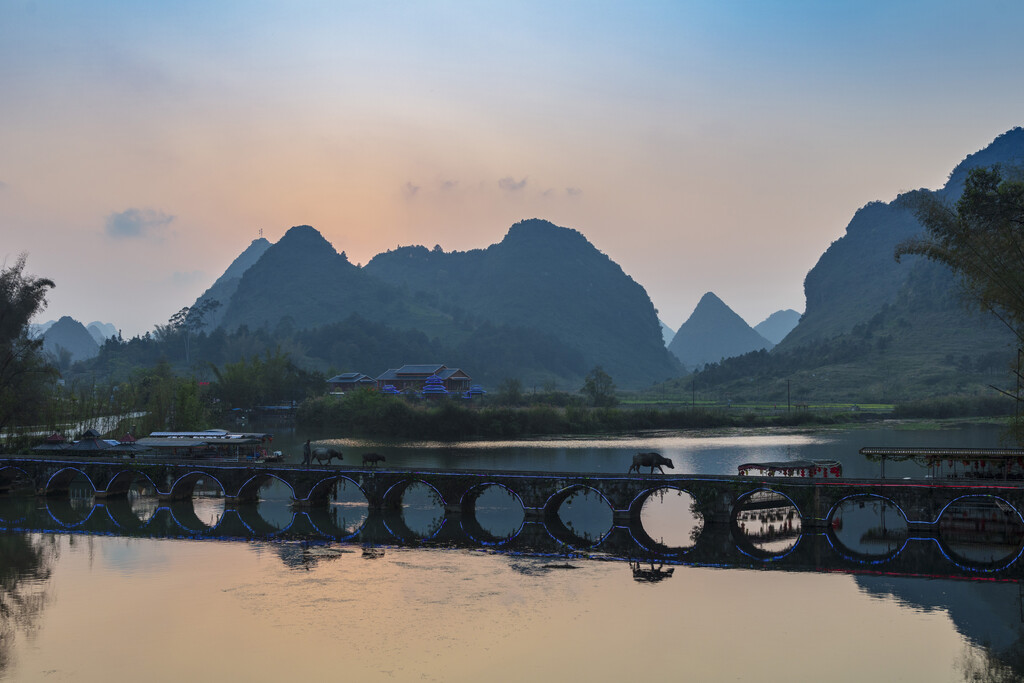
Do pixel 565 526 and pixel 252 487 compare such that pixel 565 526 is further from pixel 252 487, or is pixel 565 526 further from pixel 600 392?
pixel 600 392

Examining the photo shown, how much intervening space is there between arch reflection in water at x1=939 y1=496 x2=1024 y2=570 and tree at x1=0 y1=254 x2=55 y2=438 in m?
82.3

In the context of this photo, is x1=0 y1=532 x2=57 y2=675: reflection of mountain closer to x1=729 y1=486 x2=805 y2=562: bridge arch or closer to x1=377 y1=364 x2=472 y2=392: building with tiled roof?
x1=729 y1=486 x2=805 y2=562: bridge arch

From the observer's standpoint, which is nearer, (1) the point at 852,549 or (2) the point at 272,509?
(1) the point at 852,549

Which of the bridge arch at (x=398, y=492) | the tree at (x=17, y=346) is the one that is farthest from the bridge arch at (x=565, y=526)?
the tree at (x=17, y=346)

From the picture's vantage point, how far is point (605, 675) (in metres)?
35.8

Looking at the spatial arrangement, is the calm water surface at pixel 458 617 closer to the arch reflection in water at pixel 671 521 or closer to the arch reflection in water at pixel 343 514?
the arch reflection in water at pixel 343 514

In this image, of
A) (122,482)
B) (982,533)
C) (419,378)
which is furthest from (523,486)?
(419,378)

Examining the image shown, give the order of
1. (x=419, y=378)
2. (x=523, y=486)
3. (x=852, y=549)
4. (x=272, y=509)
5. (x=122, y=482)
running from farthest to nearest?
(x=419, y=378)
(x=122, y=482)
(x=272, y=509)
(x=523, y=486)
(x=852, y=549)

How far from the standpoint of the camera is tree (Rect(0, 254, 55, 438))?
85062 millimetres

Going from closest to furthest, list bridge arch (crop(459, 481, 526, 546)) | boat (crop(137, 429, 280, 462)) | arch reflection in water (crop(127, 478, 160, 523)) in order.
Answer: bridge arch (crop(459, 481, 526, 546)), arch reflection in water (crop(127, 478, 160, 523)), boat (crop(137, 429, 280, 462))

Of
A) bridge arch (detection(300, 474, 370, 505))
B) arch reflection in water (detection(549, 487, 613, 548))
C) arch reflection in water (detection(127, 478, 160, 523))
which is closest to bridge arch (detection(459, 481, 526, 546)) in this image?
arch reflection in water (detection(549, 487, 613, 548))

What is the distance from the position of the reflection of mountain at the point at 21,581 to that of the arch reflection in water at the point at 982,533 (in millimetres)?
50145

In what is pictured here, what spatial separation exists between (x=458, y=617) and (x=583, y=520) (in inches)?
995

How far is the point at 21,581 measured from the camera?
49.8 metres
